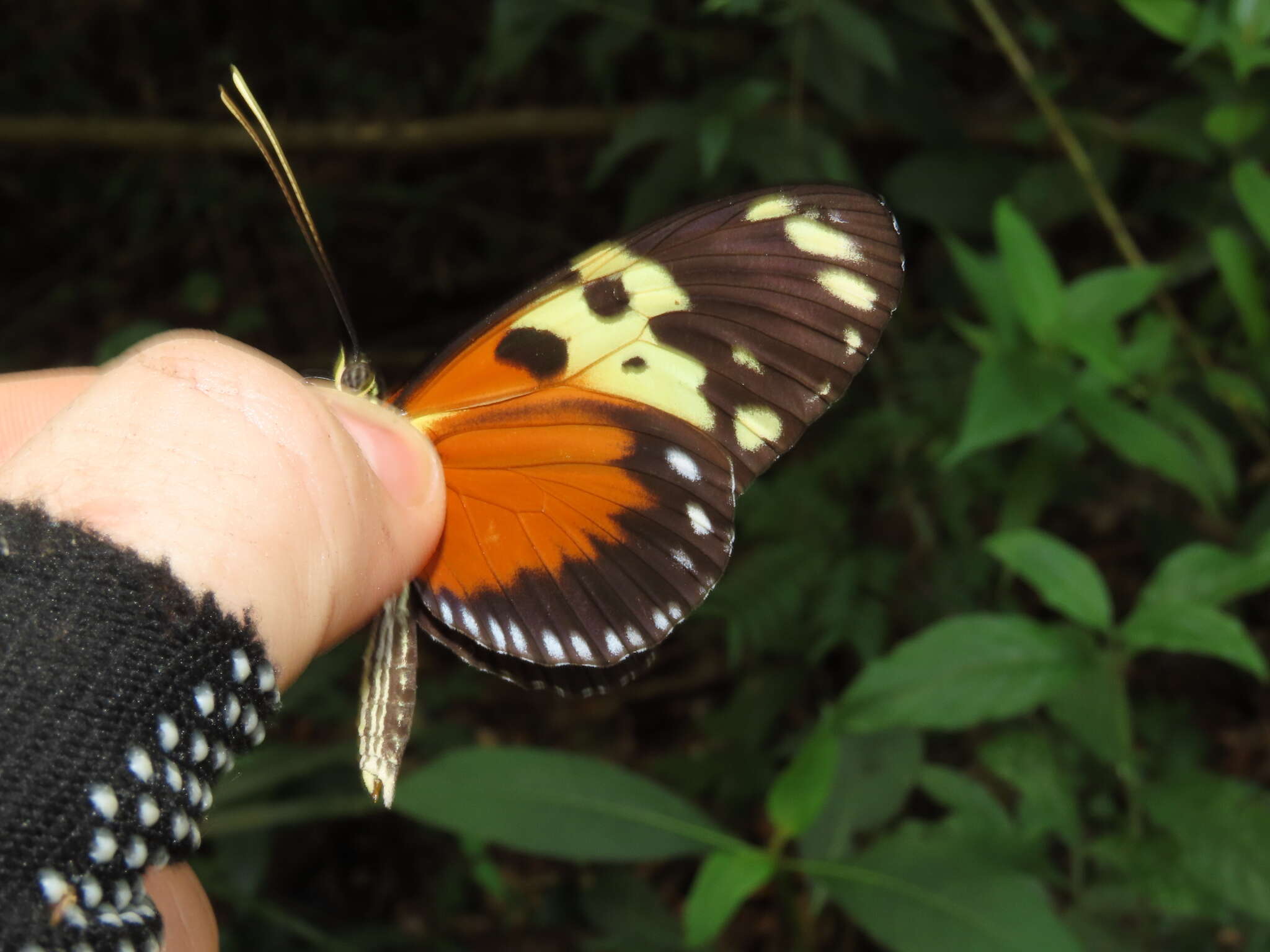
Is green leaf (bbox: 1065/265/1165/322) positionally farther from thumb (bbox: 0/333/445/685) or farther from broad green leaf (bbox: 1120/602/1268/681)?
thumb (bbox: 0/333/445/685)

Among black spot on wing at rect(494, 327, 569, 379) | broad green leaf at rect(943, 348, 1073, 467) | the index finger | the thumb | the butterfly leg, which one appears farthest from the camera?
broad green leaf at rect(943, 348, 1073, 467)

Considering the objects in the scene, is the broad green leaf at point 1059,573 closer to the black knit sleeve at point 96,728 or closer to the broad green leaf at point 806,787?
the broad green leaf at point 806,787

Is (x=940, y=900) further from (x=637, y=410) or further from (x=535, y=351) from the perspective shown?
(x=535, y=351)

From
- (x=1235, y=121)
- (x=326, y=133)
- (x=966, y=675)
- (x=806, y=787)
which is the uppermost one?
(x=1235, y=121)

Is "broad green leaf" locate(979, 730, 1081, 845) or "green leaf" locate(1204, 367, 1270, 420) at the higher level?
"green leaf" locate(1204, 367, 1270, 420)

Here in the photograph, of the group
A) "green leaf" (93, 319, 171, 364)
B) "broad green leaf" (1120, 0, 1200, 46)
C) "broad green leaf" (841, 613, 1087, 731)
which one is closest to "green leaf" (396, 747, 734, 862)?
"broad green leaf" (841, 613, 1087, 731)

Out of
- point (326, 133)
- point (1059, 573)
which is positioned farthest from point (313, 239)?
point (326, 133)
